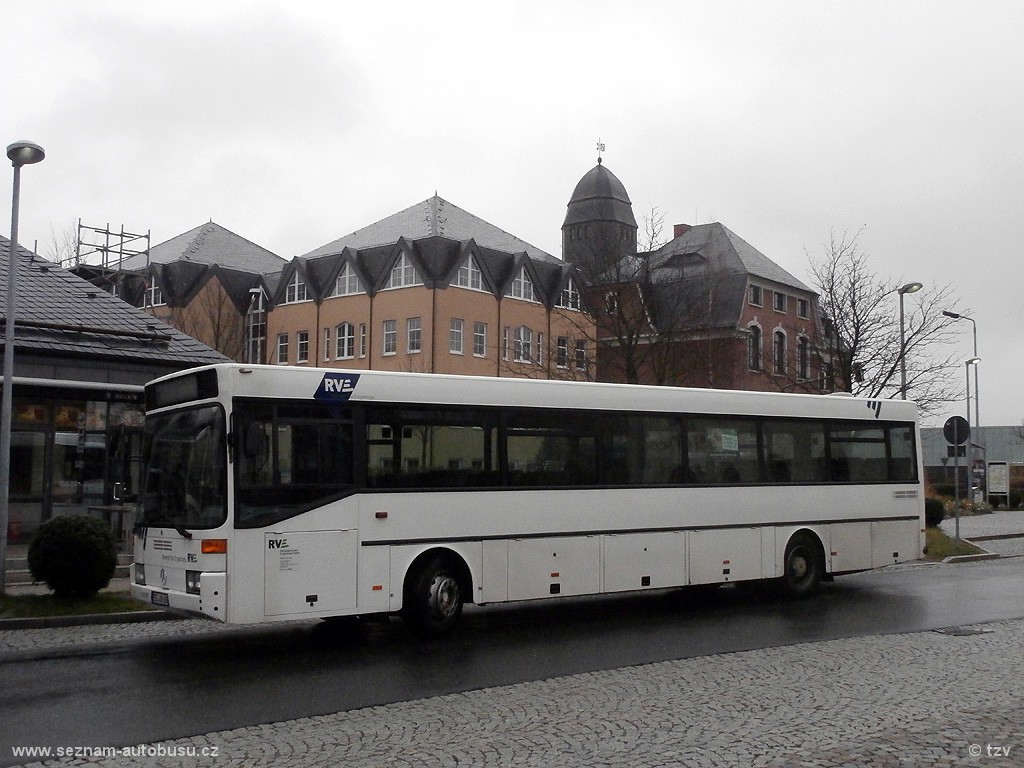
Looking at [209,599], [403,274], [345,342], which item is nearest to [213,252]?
[345,342]

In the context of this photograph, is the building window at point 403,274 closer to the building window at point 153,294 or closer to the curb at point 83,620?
the building window at point 153,294

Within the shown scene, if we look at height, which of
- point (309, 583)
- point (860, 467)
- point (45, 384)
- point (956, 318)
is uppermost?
point (956, 318)

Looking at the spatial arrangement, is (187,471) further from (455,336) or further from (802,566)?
(455,336)

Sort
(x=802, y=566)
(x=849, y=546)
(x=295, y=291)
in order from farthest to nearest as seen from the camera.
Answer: (x=295, y=291) → (x=849, y=546) → (x=802, y=566)

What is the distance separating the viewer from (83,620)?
13.5 metres

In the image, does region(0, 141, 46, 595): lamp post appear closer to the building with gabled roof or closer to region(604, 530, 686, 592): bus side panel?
the building with gabled roof

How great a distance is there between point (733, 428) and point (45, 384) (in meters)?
11.6

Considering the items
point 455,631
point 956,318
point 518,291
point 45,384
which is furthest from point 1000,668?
point 518,291

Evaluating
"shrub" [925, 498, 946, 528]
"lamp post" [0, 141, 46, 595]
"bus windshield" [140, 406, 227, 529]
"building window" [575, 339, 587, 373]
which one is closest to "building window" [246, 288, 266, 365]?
"building window" [575, 339, 587, 373]

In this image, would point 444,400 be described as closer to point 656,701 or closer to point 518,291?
point 656,701

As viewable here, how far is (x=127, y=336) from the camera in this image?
20438 mm

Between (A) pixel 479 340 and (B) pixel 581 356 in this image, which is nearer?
(B) pixel 581 356

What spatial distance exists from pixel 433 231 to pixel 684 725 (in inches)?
2147

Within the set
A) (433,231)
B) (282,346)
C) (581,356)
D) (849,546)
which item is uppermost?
(433,231)
